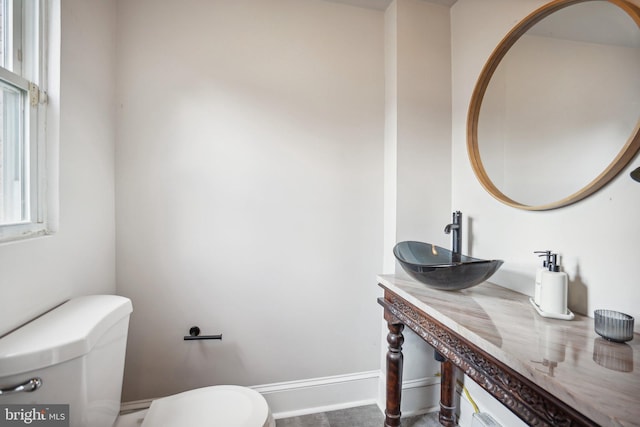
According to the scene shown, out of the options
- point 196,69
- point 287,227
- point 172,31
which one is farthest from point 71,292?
point 172,31

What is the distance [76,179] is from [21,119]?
26 centimetres

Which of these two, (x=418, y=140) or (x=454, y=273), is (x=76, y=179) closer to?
(x=454, y=273)

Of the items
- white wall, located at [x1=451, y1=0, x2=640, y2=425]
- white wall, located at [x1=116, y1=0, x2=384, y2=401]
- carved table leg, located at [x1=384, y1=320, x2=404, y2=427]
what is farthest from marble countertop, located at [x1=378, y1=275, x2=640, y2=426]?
white wall, located at [x1=116, y1=0, x2=384, y2=401]

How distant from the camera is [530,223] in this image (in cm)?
120

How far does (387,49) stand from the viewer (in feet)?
5.63

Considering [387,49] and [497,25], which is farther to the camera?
[387,49]

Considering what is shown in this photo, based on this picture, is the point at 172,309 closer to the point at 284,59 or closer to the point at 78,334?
the point at 78,334

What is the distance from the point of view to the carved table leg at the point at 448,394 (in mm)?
1542

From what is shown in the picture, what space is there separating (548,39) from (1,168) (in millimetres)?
2016

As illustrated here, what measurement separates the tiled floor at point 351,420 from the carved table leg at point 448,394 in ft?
0.22

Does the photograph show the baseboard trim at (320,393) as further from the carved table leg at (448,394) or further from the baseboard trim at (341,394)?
the carved table leg at (448,394)

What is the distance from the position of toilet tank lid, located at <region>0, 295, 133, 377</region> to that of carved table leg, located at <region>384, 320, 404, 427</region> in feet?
3.81

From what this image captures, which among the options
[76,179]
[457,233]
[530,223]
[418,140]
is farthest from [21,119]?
[530,223]

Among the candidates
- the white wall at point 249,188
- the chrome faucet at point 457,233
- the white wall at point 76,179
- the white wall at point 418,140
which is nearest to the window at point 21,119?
the white wall at point 76,179
